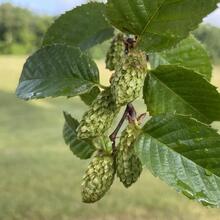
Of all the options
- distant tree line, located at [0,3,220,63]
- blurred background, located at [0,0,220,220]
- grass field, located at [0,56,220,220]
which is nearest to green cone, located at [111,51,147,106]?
blurred background, located at [0,0,220,220]

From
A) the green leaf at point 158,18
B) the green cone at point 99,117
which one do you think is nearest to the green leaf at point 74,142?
the green cone at point 99,117

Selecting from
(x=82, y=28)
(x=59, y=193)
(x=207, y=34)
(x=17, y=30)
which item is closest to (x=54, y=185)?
(x=59, y=193)

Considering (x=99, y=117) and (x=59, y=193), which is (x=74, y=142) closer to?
(x=99, y=117)

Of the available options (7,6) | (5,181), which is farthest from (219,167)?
(7,6)

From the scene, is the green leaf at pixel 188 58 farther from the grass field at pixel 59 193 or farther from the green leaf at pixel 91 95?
the grass field at pixel 59 193

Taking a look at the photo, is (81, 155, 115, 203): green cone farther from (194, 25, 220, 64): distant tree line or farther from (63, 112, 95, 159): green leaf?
(194, 25, 220, 64): distant tree line
